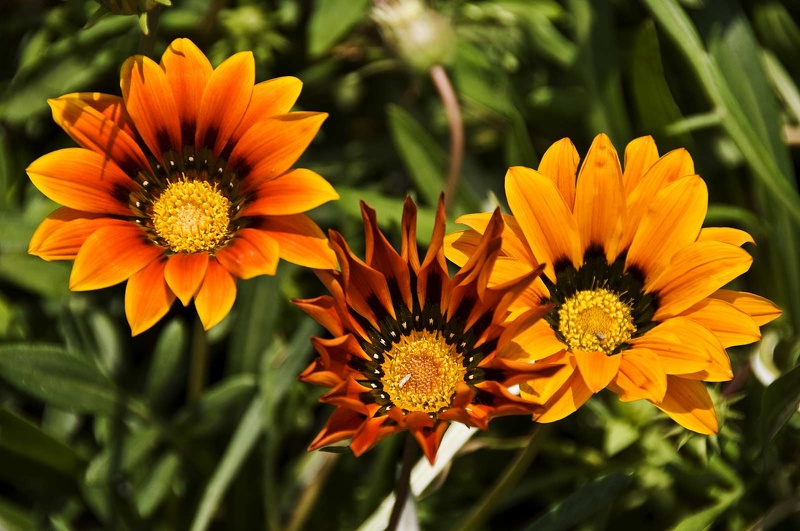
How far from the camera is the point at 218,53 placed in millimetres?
2588

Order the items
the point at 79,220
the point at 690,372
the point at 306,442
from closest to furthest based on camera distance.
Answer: the point at 690,372, the point at 79,220, the point at 306,442

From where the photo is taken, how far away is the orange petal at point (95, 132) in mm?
1680

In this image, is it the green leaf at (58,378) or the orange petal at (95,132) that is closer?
the orange petal at (95,132)

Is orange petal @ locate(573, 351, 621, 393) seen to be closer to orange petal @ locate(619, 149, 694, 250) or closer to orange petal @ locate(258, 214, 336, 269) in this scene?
orange petal @ locate(619, 149, 694, 250)

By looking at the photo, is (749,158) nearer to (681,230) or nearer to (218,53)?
(681,230)

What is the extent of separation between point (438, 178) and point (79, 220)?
43.0 inches

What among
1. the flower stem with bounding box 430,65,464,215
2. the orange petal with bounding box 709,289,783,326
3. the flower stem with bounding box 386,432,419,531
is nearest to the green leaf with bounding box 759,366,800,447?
the orange petal with bounding box 709,289,783,326

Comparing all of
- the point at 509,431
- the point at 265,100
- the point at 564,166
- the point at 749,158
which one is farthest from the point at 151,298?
the point at 749,158

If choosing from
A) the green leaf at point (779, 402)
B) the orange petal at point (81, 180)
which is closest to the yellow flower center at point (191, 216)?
the orange petal at point (81, 180)

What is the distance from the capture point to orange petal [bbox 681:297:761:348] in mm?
1596

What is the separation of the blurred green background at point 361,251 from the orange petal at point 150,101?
46 centimetres

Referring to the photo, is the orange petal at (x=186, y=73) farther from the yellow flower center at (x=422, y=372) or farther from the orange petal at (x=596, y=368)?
the orange petal at (x=596, y=368)

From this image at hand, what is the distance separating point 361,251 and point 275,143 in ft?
2.96

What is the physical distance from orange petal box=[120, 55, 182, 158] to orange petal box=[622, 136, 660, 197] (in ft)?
2.93
